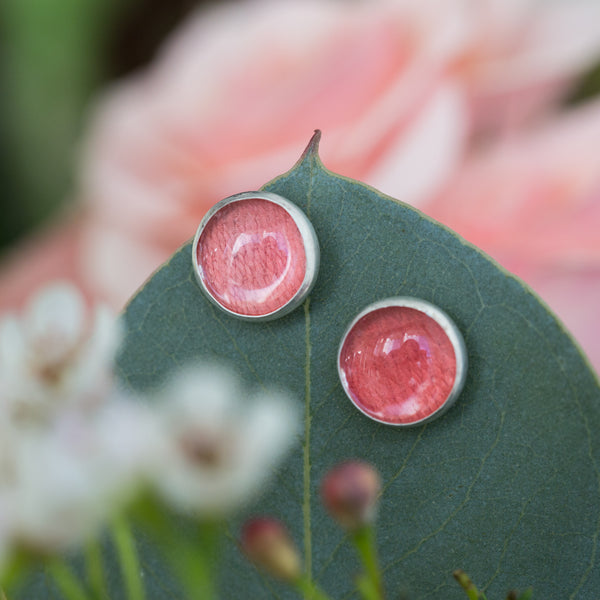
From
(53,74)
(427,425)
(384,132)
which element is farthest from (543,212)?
(53,74)

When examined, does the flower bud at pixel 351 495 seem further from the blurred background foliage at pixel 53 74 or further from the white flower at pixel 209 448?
the blurred background foliage at pixel 53 74

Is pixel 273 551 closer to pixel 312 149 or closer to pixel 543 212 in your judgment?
pixel 312 149

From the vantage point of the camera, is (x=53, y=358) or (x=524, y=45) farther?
(x=524, y=45)

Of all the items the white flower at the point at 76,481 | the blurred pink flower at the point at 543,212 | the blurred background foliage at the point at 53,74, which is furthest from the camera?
the blurred background foliage at the point at 53,74

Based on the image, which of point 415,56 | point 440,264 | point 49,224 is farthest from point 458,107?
point 49,224

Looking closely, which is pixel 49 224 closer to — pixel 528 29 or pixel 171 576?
pixel 528 29

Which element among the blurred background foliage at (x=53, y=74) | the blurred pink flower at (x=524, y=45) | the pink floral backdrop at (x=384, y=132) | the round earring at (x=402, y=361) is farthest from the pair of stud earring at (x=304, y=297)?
the blurred background foliage at (x=53, y=74)
